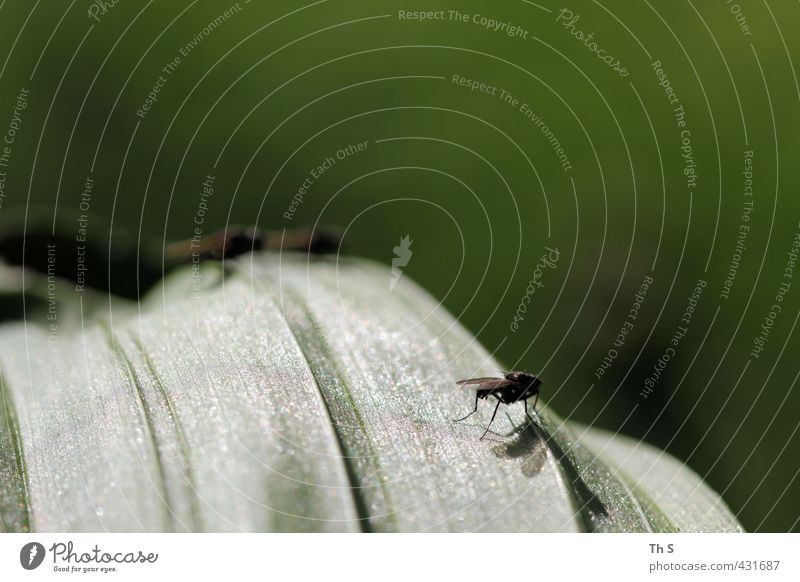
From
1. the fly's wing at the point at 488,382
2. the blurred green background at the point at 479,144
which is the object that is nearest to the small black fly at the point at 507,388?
the fly's wing at the point at 488,382

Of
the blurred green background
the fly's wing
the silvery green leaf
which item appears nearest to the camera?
the silvery green leaf

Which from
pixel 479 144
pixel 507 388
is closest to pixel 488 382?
pixel 507 388

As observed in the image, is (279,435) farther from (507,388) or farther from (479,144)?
(479,144)

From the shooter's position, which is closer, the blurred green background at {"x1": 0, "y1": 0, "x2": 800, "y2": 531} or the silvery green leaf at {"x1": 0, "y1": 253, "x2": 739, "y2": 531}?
the silvery green leaf at {"x1": 0, "y1": 253, "x2": 739, "y2": 531}

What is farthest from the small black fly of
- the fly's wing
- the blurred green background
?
the blurred green background

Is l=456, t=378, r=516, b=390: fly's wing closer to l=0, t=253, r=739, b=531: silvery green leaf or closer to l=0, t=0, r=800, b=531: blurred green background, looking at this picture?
l=0, t=253, r=739, b=531: silvery green leaf

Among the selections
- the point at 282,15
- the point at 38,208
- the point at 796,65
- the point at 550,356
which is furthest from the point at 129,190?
the point at 796,65

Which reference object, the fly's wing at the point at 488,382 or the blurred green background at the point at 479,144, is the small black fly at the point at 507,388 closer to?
the fly's wing at the point at 488,382
